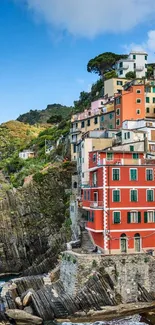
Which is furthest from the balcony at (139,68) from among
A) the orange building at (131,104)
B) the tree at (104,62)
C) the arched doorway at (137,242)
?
the arched doorway at (137,242)

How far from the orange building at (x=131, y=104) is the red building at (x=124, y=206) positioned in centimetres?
2559

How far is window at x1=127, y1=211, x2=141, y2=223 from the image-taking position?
44.6 metres

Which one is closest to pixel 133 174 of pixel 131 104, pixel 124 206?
pixel 124 206

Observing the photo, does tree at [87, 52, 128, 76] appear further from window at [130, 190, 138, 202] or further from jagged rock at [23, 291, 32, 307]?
jagged rock at [23, 291, 32, 307]

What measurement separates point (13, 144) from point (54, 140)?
31.1 m

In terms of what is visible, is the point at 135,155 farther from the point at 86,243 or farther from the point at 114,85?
the point at 114,85

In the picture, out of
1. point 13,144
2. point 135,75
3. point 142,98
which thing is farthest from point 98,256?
point 13,144

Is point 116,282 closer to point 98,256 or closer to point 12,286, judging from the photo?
point 98,256

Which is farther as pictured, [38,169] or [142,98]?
[38,169]

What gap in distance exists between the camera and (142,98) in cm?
7131

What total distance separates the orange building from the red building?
2559cm

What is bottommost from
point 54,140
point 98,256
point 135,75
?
point 98,256

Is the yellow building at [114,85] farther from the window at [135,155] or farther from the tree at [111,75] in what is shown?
the window at [135,155]

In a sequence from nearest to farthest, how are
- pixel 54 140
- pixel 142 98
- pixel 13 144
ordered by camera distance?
pixel 142 98 < pixel 54 140 < pixel 13 144
